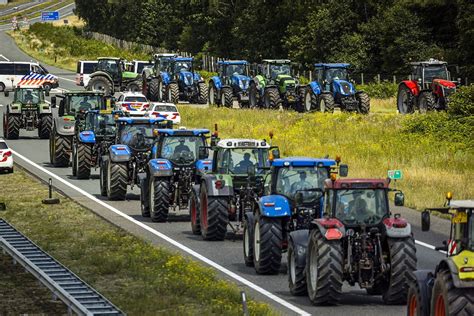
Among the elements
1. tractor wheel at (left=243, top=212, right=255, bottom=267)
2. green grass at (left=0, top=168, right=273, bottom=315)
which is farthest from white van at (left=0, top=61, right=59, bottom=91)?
tractor wheel at (left=243, top=212, right=255, bottom=267)

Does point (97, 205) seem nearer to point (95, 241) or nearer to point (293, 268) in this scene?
point (95, 241)

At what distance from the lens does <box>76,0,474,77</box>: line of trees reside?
8100 cm

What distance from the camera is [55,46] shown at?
130m

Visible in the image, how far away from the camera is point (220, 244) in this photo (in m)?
29.1

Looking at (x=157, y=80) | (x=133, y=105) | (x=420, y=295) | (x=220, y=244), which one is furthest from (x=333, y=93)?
(x=420, y=295)

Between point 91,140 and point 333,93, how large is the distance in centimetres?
2082

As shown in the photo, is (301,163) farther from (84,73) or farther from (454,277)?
(84,73)

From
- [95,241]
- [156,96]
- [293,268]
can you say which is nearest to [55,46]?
[156,96]

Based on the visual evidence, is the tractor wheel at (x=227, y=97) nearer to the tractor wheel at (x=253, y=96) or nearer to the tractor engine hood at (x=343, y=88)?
the tractor wheel at (x=253, y=96)

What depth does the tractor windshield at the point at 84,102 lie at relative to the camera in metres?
49.7

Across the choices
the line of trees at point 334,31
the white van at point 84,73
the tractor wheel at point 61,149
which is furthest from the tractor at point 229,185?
the white van at point 84,73

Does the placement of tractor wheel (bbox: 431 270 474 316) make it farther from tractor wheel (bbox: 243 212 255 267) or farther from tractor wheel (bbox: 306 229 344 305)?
tractor wheel (bbox: 243 212 255 267)

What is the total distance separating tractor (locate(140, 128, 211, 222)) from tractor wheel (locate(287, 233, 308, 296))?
10013mm

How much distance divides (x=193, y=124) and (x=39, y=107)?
8.21 metres
